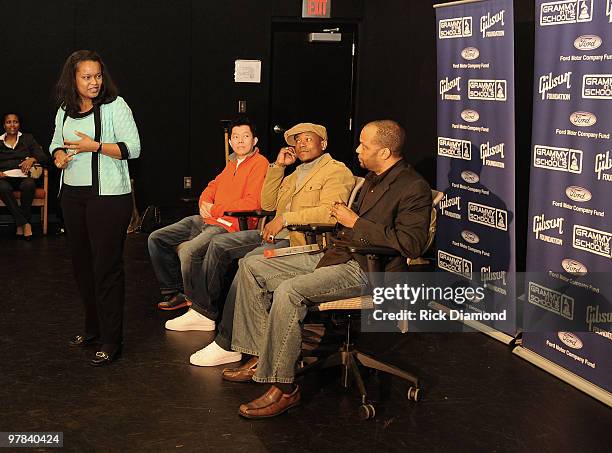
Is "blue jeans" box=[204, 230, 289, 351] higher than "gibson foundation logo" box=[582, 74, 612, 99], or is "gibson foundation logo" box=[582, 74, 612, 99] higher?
"gibson foundation logo" box=[582, 74, 612, 99]

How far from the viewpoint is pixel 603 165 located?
14.6 feet

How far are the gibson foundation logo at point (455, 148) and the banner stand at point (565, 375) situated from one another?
129cm

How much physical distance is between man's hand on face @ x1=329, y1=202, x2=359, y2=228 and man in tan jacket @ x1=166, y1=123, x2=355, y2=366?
0.26 metres

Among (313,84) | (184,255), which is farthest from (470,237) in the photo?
(313,84)

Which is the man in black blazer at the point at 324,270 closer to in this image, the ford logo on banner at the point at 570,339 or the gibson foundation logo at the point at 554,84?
the gibson foundation logo at the point at 554,84

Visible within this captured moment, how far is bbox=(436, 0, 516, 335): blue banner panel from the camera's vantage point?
535cm

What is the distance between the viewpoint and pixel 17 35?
371 inches

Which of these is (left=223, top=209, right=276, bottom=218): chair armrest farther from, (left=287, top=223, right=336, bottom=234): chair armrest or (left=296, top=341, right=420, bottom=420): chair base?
(left=296, top=341, right=420, bottom=420): chair base

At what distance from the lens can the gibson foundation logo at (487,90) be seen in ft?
17.6

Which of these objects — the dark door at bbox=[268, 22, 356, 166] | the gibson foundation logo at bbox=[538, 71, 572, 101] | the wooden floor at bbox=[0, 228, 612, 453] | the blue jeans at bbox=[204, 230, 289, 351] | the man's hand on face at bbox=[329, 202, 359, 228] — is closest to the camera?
the wooden floor at bbox=[0, 228, 612, 453]

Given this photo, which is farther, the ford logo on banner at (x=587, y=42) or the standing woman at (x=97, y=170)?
the standing woman at (x=97, y=170)

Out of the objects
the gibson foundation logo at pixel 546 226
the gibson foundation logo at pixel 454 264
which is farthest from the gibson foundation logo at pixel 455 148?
the gibson foundation logo at pixel 546 226

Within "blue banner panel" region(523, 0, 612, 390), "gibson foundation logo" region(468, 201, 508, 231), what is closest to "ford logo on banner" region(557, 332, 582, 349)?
"blue banner panel" region(523, 0, 612, 390)

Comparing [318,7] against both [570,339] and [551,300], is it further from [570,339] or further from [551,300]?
[570,339]
